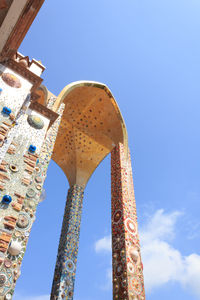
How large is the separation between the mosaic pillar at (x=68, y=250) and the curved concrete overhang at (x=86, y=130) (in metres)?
0.97

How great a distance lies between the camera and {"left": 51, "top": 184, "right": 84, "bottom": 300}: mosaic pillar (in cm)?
523

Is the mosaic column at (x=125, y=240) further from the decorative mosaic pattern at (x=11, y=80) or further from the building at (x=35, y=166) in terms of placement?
the decorative mosaic pattern at (x=11, y=80)

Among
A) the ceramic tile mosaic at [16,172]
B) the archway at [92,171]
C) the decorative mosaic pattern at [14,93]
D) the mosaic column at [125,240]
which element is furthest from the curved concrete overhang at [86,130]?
the ceramic tile mosaic at [16,172]

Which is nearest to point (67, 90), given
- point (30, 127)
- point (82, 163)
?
point (30, 127)

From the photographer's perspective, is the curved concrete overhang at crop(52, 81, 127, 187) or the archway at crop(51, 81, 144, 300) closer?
the archway at crop(51, 81, 144, 300)

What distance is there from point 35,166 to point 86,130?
481 centimetres

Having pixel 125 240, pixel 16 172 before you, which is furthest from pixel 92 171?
pixel 16 172

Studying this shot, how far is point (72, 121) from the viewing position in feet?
26.4

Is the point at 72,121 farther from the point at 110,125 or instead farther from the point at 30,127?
the point at 30,127

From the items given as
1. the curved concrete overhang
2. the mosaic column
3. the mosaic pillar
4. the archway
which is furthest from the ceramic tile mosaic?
the curved concrete overhang

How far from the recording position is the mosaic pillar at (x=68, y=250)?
5.23 meters

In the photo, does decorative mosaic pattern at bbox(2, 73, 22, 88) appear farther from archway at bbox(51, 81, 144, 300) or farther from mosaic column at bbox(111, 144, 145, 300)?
mosaic column at bbox(111, 144, 145, 300)

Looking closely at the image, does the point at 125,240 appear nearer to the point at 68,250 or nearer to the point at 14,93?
the point at 68,250

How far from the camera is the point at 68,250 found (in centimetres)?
594
